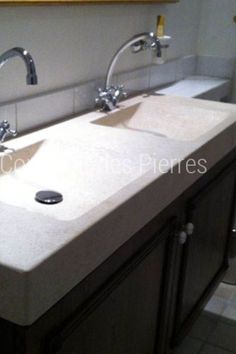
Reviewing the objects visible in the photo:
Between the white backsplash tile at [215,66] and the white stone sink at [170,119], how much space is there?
2.84 feet

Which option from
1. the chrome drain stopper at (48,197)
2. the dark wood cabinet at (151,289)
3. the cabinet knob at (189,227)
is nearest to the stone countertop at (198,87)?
the dark wood cabinet at (151,289)

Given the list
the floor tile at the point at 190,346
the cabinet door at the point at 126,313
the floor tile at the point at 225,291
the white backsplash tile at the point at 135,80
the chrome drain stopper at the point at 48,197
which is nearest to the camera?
the cabinet door at the point at 126,313

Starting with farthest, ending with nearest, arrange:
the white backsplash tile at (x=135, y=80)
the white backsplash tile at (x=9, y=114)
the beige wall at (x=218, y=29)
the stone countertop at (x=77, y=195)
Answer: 1. the beige wall at (x=218, y=29)
2. the white backsplash tile at (x=135, y=80)
3. the white backsplash tile at (x=9, y=114)
4. the stone countertop at (x=77, y=195)

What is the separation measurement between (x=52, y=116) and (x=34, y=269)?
85 cm

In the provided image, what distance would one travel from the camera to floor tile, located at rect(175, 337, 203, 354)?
1.72m

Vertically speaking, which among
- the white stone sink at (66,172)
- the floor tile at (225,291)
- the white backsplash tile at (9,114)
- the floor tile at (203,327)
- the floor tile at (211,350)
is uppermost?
the white backsplash tile at (9,114)

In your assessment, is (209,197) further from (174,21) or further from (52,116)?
(174,21)

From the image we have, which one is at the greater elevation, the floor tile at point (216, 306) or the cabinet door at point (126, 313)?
the cabinet door at point (126, 313)

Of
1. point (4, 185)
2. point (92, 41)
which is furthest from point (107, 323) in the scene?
point (92, 41)

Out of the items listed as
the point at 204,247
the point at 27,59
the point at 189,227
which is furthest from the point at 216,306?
the point at 27,59

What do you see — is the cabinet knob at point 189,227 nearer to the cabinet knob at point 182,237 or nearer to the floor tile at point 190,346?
the cabinet knob at point 182,237

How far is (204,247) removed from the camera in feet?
5.30

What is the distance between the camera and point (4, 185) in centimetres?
112

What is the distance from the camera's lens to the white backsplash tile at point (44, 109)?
1356 millimetres
